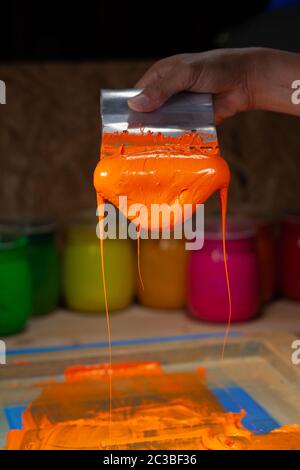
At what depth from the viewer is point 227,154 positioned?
1.70 metres

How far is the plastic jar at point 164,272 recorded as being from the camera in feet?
4.99

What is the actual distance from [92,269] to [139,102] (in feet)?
1.89

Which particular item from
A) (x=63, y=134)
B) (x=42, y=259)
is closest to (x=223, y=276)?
(x=42, y=259)

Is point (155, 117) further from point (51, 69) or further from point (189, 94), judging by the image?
point (51, 69)

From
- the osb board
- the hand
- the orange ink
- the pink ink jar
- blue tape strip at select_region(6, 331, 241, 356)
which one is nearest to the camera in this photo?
the orange ink

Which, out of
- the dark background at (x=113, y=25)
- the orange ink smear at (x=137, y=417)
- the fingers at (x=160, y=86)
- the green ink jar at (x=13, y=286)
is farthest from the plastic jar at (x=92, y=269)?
the fingers at (x=160, y=86)

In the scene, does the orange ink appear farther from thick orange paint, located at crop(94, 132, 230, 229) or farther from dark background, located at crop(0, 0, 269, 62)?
dark background, located at crop(0, 0, 269, 62)

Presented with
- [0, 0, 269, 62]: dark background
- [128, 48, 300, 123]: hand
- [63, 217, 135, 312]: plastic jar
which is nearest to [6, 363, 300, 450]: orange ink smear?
[63, 217, 135, 312]: plastic jar

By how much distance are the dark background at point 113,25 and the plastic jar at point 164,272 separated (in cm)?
39

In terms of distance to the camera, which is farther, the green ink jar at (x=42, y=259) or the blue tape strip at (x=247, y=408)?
the green ink jar at (x=42, y=259)

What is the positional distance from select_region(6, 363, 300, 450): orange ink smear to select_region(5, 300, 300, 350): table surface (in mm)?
122

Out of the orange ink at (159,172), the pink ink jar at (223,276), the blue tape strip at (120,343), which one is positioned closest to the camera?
the orange ink at (159,172)

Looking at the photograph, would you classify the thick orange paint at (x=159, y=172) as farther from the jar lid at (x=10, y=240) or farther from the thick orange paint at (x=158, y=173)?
the jar lid at (x=10, y=240)

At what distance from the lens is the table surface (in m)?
1.38
